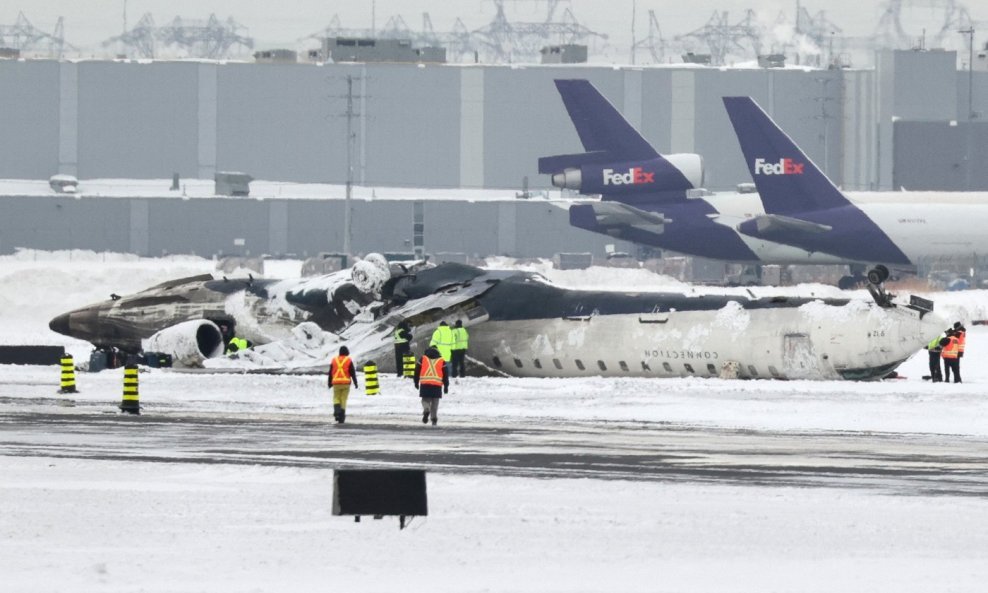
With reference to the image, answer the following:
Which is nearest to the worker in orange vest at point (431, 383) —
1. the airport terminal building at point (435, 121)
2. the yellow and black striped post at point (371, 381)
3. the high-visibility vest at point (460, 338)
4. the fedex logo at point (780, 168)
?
the yellow and black striped post at point (371, 381)

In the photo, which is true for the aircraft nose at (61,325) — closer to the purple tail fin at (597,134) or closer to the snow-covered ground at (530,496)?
the snow-covered ground at (530,496)

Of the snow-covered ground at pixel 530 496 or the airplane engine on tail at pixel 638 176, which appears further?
the airplane engine on tail at pixel 638 176

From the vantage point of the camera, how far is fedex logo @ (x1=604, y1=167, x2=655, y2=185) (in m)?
79.4

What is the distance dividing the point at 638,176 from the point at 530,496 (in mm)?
61212

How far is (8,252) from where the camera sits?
4478 inches

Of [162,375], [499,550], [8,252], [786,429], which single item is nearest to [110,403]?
[162,375]

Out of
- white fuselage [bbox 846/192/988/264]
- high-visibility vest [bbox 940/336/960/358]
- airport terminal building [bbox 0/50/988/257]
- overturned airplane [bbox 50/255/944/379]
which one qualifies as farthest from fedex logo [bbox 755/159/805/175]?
airport terminal building [bbox 0/50/988/257]

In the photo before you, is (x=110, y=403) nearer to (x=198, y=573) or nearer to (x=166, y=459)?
(x=166, y=459)

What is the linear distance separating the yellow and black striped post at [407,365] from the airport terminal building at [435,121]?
86.9 meters

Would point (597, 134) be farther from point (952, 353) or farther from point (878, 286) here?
point (878, 286)

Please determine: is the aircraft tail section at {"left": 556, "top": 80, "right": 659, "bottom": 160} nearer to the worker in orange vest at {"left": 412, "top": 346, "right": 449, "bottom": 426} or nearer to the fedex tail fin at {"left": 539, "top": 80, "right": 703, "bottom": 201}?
the fedex tail fin at {"left": 539, "top": 80, "right": 703, "bottom": 201}

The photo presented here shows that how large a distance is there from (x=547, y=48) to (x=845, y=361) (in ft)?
353

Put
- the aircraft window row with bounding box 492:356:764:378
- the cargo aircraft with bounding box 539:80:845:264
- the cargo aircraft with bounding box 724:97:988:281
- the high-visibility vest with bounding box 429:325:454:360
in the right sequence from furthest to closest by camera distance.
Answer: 1. the cargo aircraft with bounding box 539:80:845:264
2. the cargo aircraft with bounding box 724:97:988:281
3. the high-visibility vest with bounding box 429:325:454:360
4. the aircraft window row with bounding box 492:356:764:378

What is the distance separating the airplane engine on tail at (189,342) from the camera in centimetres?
3831
